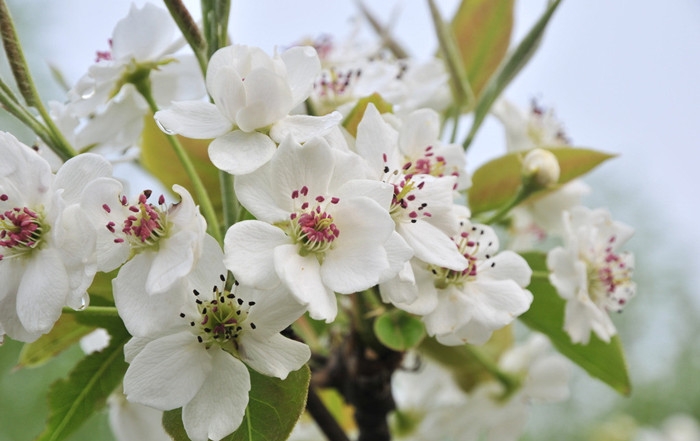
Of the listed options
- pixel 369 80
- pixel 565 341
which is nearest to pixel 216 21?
pixel 369 80

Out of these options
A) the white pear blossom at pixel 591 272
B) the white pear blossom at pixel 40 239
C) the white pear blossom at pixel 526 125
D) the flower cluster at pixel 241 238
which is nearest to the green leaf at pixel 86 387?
the flower cluster at pixel 241 238

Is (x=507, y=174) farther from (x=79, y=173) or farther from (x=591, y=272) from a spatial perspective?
(x=79, y=173)

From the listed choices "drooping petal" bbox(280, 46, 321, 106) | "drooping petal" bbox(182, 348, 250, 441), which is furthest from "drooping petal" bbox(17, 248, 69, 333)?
"drooping petal" bbox(280, 46, 321, 106)

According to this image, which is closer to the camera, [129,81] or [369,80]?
[129,81]

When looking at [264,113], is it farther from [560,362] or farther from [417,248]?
[560,362]

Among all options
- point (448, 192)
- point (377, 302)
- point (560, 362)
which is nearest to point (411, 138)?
point (448, 192)

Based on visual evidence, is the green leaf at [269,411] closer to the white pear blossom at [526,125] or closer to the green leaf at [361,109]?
the green leaf at [361,109]
